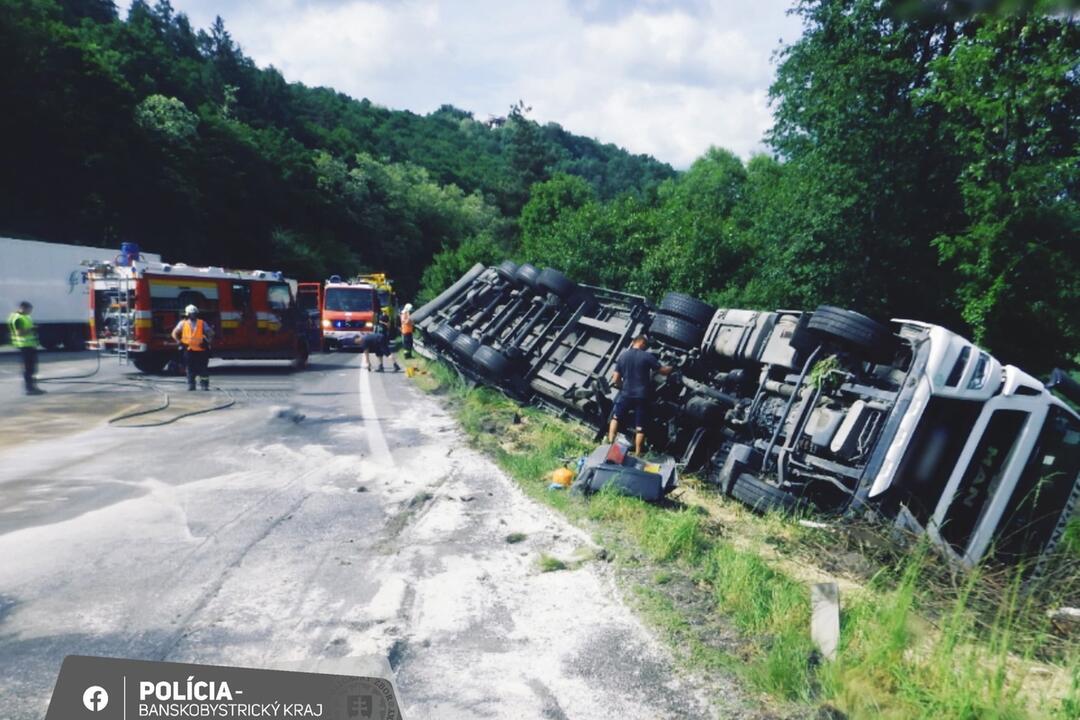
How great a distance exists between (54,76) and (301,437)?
3169 centimetres

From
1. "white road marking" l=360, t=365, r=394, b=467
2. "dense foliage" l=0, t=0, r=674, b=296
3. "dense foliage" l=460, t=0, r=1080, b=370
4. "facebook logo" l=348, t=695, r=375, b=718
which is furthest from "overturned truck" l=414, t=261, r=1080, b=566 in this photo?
"dense foliage" l=0, t=0, r=674, b=296

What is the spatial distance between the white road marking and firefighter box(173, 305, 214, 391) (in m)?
2.75

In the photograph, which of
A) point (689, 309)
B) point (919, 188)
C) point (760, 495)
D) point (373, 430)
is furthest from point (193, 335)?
point (919, 188)

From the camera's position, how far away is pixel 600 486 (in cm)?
648

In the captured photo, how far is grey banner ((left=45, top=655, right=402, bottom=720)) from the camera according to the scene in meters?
1.83

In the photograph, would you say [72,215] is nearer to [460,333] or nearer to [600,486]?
[460,333]

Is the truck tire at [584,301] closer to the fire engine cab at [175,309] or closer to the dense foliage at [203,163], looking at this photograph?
the fire engine cab at [175,309]

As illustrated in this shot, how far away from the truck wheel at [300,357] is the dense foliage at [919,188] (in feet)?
34.9

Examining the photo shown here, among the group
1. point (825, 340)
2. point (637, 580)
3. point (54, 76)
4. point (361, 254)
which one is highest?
point (54, 76)

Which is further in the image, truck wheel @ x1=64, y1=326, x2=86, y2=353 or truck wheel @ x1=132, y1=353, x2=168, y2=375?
truck wheel @ x1=64, y1=326, x2=86, y2=353

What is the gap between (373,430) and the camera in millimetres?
9766

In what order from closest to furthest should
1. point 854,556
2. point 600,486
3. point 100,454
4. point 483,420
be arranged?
point 854,556 → point 600,486 → point 100,454 → point 483,420

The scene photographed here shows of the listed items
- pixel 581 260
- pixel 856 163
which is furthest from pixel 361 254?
pixel 856 163

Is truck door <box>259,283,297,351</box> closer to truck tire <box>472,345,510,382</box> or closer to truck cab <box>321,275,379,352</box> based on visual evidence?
truck cab <box>321,275,379,352</box>
